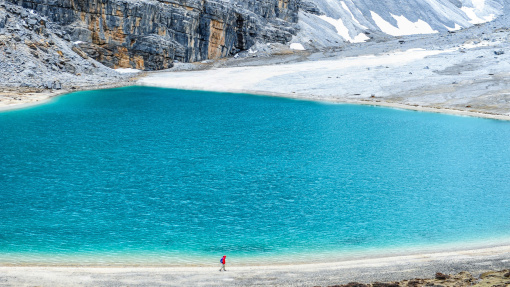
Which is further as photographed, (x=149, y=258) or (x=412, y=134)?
(x=412, y=134)

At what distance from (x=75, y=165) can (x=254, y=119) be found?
2361cm

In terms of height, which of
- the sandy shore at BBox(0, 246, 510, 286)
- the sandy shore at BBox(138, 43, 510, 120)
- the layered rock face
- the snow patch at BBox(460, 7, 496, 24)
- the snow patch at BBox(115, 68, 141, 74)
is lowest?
the sandy shore at BBox(0, 246, 510, 286)

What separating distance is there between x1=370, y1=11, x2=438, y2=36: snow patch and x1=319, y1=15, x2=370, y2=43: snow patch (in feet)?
44.0

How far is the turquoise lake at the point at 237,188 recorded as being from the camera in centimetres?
2111

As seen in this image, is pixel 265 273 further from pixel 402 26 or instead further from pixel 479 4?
pixel 479 4

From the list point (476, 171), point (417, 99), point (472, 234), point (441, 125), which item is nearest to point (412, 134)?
point (441, 125)

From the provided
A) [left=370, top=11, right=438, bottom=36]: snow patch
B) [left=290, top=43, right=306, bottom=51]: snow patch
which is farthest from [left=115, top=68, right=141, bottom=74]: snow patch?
[left=370, top=11, right=438, bottom=36]: snow patch

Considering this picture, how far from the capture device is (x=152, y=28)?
281 feet

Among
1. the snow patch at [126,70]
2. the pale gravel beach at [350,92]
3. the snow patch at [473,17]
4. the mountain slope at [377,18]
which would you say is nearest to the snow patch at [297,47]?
the mountain slope at [377,18]

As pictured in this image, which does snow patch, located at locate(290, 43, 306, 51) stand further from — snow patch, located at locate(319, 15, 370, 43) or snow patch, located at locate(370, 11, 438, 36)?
snow patch, located at locate(370, 11, 438, 36)

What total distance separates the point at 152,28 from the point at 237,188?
208 ft

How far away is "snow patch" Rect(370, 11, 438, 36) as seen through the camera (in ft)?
439

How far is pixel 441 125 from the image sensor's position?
2089 inches

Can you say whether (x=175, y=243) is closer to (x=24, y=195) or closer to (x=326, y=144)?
Result: (x=24, y=195)
